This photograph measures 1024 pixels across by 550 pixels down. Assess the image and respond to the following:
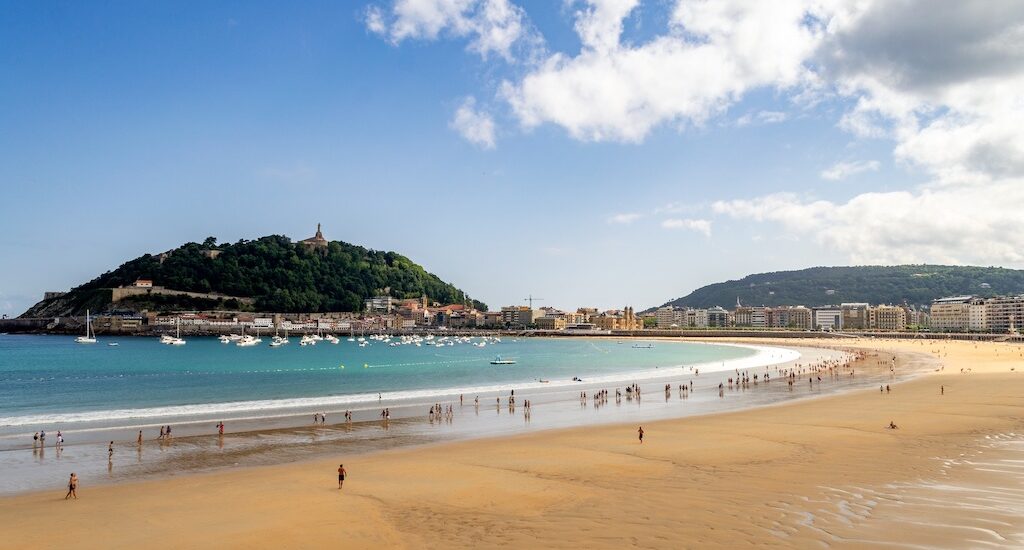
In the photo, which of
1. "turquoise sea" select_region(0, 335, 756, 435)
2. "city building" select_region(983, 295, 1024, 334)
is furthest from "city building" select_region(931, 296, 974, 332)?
"turquoise sea" select_region(0, 335, 756, 435)

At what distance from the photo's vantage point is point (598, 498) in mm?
15672

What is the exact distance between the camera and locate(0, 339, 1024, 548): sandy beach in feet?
41.6

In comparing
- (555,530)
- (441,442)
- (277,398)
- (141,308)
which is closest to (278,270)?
(141,308)

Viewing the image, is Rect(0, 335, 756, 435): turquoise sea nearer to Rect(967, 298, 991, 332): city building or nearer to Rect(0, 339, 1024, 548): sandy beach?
Rect(0, 339, 1024, 548): sandy beach

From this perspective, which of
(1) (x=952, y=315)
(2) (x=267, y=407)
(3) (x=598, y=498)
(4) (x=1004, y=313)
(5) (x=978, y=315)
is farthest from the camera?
(1) (x=952, y=315)

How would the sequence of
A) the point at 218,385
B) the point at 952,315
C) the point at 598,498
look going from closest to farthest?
the point at 598,498 → the point at 218,385 → the point at 952,315

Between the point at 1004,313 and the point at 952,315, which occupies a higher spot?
the point at 1004,313

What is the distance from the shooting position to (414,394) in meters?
Result: 42.2

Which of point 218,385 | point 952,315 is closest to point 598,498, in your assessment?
point 218,385

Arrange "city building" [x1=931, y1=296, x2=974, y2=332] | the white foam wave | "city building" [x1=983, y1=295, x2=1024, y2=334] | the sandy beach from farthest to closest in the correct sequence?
"city building" [x1=931, y1=296, x2=974, y2=332] < "city building" [x1=983, y1=295, x2=1024, y2=334] < the white foam wave < the sandy beach

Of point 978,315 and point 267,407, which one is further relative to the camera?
point 978,315

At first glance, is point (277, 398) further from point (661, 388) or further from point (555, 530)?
point (555, 530)

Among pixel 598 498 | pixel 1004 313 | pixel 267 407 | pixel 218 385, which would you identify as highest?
pixel 1004 313

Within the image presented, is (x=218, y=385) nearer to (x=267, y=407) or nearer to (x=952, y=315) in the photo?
(x=267, y=407)
